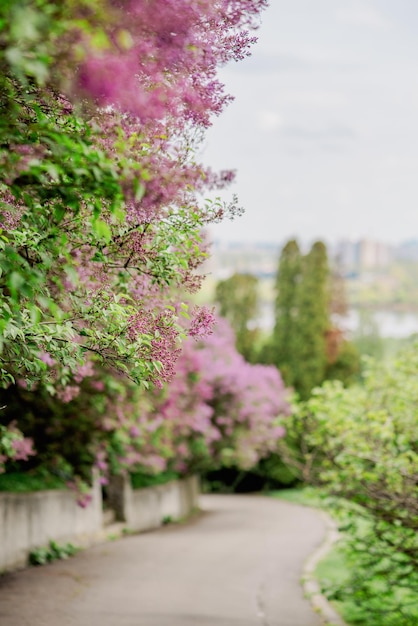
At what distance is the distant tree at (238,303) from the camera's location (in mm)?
54469

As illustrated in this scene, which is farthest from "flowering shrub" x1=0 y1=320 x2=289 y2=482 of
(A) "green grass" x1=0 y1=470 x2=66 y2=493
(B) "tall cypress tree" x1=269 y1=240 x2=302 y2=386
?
(B) "tall cypress tree" x1=269 y1=240 x2=302 y2=386

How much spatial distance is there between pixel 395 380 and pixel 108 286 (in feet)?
23.9

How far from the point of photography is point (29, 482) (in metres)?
15.9

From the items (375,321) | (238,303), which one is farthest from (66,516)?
(375,321)

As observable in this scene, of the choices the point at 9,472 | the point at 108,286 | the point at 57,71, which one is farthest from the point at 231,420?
the point at 57,71

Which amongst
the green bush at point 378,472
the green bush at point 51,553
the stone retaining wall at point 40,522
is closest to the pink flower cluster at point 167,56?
the green bush at point 378,472

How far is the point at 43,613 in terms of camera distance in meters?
10.1

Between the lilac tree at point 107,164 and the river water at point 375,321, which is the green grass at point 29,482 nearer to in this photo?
the lilac tree at point 107,164

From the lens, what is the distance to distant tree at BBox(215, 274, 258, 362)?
54.5 meters

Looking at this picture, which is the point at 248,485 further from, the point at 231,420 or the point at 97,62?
the point at 97,62

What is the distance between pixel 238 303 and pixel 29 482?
3959 centimetres

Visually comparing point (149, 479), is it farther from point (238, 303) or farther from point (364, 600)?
point (238, 303)

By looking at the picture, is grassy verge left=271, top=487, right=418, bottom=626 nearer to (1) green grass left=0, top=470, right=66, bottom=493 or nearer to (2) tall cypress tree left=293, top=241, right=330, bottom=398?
(1) green grass left=0, top=470, right=66, bottom=493

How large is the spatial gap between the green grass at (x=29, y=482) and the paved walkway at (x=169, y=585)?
5.04 feet
